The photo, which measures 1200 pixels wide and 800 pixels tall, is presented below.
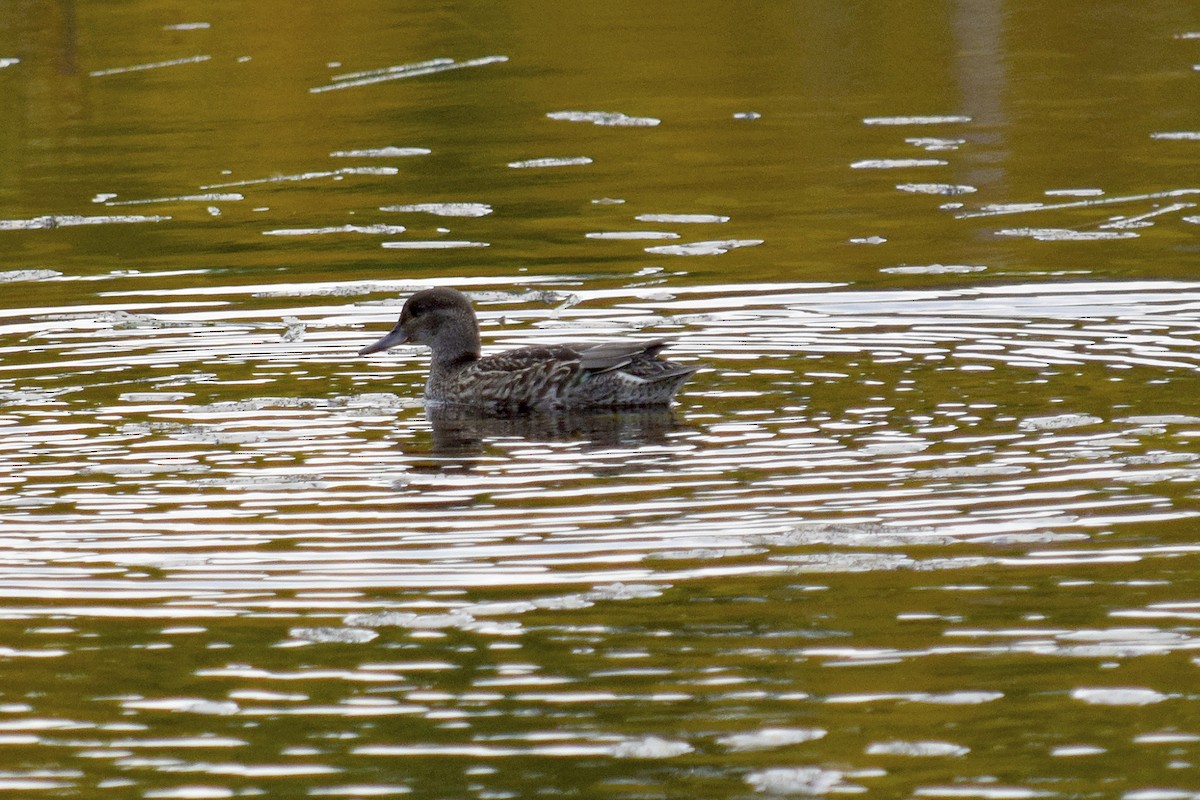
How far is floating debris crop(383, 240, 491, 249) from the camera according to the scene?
17.4m

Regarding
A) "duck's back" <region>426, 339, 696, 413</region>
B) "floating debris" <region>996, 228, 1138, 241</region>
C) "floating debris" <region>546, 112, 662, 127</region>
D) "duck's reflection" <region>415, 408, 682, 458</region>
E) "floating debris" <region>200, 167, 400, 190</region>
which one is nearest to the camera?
"duck's reflection" <region>415, 408, 682, 458</region>

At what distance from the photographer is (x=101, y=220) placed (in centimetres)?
1891

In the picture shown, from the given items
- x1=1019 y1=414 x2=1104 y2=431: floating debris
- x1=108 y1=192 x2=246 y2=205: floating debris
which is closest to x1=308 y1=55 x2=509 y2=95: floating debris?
x1=108 y1=192 x2=246 y2=205: floating debris

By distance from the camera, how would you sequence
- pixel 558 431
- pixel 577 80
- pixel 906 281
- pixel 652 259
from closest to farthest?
1. pixel 558 431
2. pixel 906 281
3. pixel 652 259
4. pixel 577 80

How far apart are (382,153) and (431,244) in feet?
15.5

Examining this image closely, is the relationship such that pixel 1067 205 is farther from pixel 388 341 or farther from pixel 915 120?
pixel 388 341

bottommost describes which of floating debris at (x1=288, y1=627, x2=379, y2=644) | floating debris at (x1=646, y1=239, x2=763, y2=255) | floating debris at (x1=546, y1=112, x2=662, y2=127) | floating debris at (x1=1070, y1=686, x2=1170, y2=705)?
floating debris at (x1=1070, y1=686, x2=1170, y2=705)

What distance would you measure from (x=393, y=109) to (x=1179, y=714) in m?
18.5

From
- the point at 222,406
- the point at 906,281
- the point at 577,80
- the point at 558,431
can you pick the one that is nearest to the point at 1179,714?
the point at 558,431

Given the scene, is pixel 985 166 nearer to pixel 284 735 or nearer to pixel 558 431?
pixel 558 431

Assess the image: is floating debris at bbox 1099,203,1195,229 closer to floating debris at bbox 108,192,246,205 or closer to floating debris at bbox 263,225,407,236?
floating debris at bbox 263,225,407,236

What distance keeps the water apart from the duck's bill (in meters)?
0.17

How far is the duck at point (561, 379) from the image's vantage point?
12000 millimetres

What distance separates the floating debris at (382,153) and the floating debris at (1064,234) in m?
6.87
